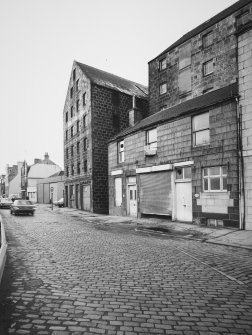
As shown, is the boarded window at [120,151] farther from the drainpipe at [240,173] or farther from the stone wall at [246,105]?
the stone wall at [246,105]

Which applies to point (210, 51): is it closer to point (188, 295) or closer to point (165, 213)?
point (165, 213)

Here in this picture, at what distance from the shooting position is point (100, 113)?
28.1 metres

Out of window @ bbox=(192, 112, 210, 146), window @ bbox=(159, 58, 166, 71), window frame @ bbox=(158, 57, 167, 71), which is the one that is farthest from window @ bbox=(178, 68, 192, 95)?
window @ bbox=(192, 112, 210, 146)

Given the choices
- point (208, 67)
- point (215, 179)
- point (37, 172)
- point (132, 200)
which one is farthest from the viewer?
point (37, 172)

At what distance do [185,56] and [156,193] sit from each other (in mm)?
14658

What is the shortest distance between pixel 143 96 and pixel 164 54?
5920mm

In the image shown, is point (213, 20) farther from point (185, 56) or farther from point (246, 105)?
point (246, 105)

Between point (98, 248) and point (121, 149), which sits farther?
point (121, 149)

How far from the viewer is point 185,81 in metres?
25.6

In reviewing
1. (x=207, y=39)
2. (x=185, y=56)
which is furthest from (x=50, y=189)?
(x=207, y=39)

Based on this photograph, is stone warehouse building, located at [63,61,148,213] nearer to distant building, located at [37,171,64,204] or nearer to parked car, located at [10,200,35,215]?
parked car, located at [10,200,35,215]

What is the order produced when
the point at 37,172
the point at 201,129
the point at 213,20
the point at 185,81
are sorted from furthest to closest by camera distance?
the point at 37,172
the point at 185,81
the point at 213,20
the point at 201,129

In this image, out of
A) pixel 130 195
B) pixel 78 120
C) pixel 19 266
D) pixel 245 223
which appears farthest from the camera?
pixel 78 120

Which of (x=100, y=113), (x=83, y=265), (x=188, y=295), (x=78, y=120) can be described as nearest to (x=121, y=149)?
(x=100, y=113)
